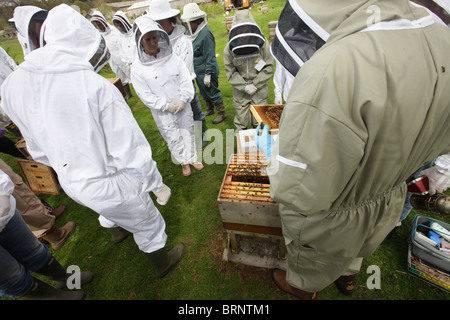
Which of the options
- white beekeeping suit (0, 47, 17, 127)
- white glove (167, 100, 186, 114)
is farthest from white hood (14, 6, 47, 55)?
white beekeeping suit (0, 47, 17, 127)

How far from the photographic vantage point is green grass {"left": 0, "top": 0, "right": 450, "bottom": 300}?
2217 mm

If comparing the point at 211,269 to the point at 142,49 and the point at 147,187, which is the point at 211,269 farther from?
the point at 142,49

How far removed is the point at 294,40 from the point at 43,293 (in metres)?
3.09

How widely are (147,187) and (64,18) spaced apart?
1.41 metres

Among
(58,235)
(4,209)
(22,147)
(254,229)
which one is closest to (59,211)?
(58,235)

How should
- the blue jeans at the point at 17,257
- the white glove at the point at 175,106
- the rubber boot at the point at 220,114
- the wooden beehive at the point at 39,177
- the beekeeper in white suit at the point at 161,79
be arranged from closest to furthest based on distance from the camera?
1. the blue jeans at the point at 17,257
2. the beekeeper in white suit at the point at 161,79
3. the white glove at the point at 175,106
4. the wooden beehive at the point at 39,177
5. the rubber boot at the point at 220,114

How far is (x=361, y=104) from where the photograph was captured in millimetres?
853

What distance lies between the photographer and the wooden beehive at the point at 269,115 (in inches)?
97.3

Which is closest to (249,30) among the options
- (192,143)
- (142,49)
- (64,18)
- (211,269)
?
(142,49)

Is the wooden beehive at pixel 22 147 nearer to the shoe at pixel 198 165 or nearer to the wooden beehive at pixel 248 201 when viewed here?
the shoe at pixel 198 165

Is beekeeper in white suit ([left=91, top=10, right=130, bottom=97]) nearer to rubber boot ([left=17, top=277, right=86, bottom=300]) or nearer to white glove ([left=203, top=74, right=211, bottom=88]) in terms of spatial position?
white glove ([left=203, top=74, right=211, bottom=88])

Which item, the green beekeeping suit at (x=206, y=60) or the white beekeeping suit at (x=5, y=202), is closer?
the white beekeeping suit at (x=5, y=202)

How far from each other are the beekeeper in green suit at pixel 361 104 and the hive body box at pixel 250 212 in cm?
72

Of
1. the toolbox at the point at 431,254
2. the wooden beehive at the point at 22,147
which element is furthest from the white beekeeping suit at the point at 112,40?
the toolbox at the point at 431,254
